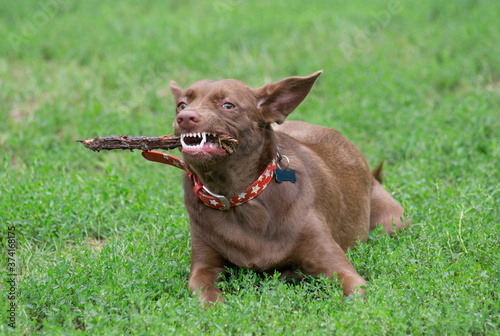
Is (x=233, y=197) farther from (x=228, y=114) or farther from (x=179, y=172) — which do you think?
(x=179, y=172)

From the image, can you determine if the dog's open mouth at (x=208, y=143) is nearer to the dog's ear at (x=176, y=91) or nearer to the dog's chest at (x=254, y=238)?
the dog's chest at (x=254, y=238)

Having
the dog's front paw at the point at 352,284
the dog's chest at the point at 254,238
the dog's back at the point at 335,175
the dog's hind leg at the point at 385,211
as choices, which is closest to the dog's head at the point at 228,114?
the dog's back at the point at 335,175

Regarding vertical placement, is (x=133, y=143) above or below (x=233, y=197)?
above

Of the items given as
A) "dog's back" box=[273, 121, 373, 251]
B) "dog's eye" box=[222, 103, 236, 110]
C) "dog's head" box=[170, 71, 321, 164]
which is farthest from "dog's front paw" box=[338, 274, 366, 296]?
"dog's eye" box=[222, 103, 236, 110]

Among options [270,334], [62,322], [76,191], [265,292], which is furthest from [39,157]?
[270,334]

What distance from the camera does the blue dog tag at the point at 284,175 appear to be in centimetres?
462

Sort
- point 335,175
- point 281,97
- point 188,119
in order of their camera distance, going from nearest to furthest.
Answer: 1. point 188,119
2. point 281,97
3. point 335,175

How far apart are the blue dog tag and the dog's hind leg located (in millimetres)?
1252

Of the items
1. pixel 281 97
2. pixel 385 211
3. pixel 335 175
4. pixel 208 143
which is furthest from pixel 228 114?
pixel 385 211

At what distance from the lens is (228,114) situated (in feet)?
14.4

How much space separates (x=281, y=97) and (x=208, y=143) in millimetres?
782

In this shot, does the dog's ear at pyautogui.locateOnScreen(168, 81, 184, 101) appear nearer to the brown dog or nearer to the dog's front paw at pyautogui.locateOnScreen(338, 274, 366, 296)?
the brown dog

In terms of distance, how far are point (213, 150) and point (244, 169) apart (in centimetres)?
37

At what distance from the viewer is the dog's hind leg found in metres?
5.57
